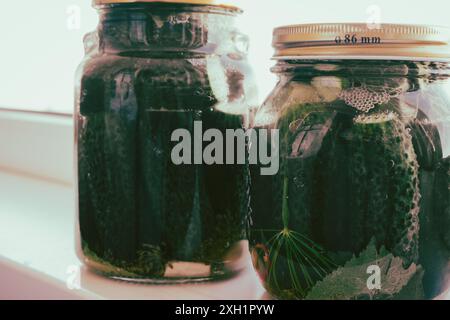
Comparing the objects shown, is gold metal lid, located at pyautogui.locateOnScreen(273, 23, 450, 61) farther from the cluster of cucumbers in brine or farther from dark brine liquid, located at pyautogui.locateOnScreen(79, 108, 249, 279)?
dark brine liquid, located at pyautogui.locateOnScreen(79, 108, 249, 279)

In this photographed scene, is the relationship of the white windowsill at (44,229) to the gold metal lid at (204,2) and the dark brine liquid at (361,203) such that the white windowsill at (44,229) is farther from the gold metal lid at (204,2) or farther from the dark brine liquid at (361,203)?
the gold metal lid at (204,2)

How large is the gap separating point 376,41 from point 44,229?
1.75ft

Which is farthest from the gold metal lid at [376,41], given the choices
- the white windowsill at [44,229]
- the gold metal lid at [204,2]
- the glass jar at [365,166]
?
the white windowsill at [44,229]

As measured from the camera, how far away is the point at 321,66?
1.83 feet

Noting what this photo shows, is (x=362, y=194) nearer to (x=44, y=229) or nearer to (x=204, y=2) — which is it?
(x=204, y=2)

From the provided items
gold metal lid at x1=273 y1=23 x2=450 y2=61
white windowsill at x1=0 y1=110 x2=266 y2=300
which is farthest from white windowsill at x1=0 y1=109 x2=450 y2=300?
gold metal lid at x1=273 y1=23 x2=450 y2=61

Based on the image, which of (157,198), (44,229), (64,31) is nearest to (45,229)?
(44,229)

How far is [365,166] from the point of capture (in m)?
0.52

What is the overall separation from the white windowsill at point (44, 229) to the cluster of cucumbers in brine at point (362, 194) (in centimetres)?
10

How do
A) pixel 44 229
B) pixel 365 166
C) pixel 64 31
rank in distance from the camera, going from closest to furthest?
pixel 365 166 < pixel 44 229 < pixel 64 31

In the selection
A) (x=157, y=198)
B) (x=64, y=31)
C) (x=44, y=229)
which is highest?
(x=64, y=31)

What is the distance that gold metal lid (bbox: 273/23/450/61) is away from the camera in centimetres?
53
